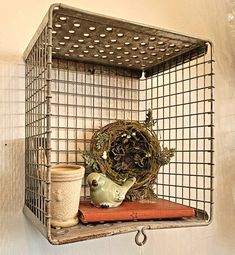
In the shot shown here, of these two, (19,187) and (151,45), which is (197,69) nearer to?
(151,45)

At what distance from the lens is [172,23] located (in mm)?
1027

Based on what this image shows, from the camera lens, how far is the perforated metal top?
636 mm

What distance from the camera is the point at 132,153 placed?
2.80 feet

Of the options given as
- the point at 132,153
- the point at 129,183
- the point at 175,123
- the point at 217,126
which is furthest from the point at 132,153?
the point at 217,126

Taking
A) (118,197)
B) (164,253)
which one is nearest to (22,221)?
(118,197)

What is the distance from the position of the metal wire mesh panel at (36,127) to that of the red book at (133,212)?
0.10m

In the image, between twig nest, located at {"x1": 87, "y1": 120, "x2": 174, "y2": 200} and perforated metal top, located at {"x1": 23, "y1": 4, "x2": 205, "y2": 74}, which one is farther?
twig nest, located at {"x1": 87, "y1": 120, "x2": 174, "y2": 200}

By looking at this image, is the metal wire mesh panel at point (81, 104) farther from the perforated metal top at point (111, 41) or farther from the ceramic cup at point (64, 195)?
the ceramic cup at point (64, 195)

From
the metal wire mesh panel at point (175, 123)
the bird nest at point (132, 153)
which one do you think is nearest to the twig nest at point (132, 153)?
the bird nest at point (132, 153)

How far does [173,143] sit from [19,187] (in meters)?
0.47

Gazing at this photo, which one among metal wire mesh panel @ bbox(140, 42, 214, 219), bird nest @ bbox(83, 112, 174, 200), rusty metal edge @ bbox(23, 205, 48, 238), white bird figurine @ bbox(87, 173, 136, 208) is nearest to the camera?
rusty metal edge @ bbox(23, 205, 48, 238)

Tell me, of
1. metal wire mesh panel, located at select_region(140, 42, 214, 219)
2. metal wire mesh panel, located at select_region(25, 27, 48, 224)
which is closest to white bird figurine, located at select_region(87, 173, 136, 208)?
metal wire mesh panel, located at select_region(25, 27, 48, 224)

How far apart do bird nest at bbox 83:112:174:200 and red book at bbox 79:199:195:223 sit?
0.21 feet

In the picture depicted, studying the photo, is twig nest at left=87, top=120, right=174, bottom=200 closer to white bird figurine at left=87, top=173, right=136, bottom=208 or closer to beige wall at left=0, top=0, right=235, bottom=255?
white bird figurine at left=87, top=173, right=136, bottom=208
